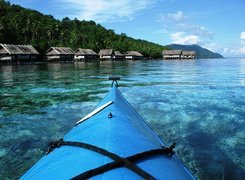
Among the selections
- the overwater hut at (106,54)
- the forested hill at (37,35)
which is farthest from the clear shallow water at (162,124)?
the overwater hut at (106,54)

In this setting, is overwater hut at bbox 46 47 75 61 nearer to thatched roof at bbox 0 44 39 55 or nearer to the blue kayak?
thatched roof at bbox 0 44 39 55

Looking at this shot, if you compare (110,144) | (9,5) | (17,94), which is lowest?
(17,94)

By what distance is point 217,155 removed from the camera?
6527mm

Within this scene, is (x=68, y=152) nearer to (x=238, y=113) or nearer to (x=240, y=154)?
(x=240, y=154)

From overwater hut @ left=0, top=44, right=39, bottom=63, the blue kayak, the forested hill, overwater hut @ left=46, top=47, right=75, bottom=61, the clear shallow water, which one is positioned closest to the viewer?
the blue kayak

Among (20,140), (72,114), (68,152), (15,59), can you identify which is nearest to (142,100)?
(72,114)

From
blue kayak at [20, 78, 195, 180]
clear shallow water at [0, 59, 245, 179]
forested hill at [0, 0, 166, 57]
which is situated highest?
forested hill at [0, 0, 166, 57]

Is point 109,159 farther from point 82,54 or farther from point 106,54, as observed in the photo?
point 106,54

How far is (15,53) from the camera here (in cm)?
4762

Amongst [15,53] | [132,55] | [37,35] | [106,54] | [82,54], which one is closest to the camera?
[15,53]

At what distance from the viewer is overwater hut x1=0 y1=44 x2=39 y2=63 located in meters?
46.8

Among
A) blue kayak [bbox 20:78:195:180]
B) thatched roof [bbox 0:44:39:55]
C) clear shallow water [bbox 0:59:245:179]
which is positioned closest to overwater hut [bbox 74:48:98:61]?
thatched roof [bbox 0:44:39:55]

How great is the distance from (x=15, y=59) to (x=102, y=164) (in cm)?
5113

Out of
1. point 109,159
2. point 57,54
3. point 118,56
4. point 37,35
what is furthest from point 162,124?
point 118,56
